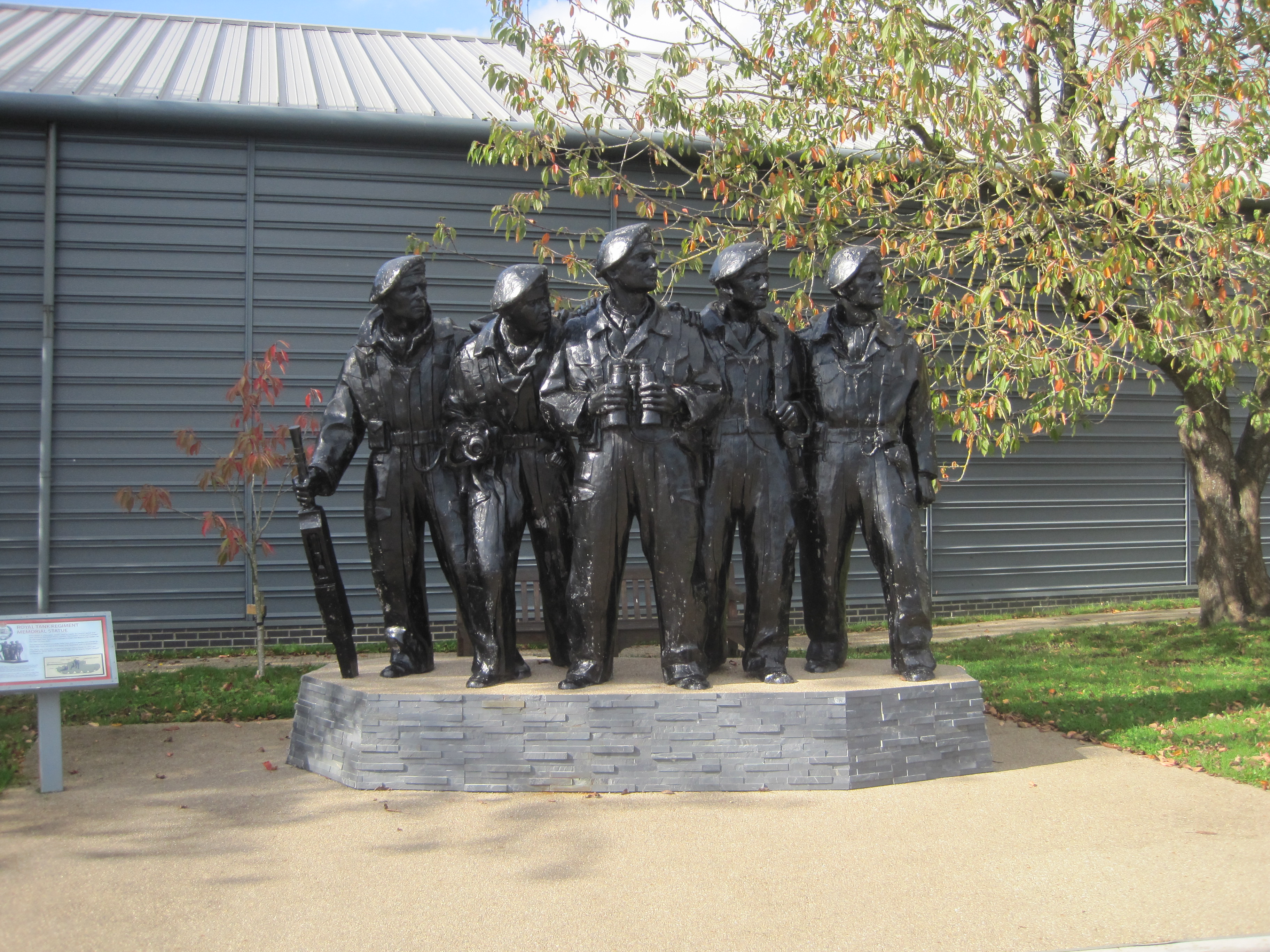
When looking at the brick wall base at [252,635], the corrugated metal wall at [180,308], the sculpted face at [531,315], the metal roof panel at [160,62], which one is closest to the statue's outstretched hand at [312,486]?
the sculpted face at [531,315]

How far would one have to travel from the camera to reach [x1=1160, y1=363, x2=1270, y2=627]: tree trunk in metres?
10.2

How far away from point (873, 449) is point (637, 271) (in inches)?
60.0

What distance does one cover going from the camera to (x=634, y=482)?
18.2 ft

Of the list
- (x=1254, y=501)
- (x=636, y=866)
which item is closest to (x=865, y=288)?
(x=636, y=866)

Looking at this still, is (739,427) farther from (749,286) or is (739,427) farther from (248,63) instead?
(248,63)

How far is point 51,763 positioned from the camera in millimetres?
5379

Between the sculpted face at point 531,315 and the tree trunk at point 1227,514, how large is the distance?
659cm

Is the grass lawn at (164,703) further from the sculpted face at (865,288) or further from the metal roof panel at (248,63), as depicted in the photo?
the metal roof panel at (248,63)

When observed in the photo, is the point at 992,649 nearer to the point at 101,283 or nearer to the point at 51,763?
the point at 51,763

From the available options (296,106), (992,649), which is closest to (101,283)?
(296,106)

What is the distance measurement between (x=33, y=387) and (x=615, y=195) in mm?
5521

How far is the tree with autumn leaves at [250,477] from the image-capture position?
8414mm

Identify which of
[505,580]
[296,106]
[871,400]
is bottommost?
[505,580]

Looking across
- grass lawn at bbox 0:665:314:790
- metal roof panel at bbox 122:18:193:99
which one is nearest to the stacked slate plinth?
grass lawn at bbox 0:665:314:790
